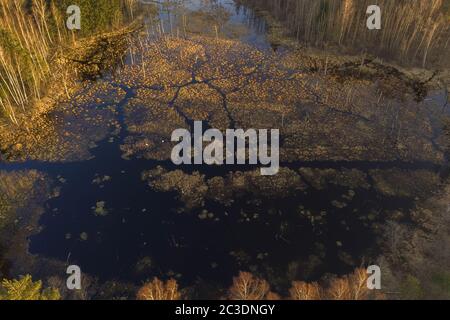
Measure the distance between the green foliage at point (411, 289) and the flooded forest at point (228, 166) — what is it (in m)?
0.10

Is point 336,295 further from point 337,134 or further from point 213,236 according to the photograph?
point 337,134

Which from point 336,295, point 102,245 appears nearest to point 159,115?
point 102,245

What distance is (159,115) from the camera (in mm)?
51969

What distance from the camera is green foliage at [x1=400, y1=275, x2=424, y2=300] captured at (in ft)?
102

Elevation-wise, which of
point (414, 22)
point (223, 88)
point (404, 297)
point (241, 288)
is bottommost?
point (404, 297)

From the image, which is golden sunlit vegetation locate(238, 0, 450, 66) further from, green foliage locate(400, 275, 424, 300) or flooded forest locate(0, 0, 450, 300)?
green foliage locate(400, 275, 424, 300)

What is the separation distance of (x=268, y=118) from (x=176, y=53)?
25349 millimetres

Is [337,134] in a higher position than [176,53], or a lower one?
lower

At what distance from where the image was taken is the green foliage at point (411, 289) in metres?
31.1

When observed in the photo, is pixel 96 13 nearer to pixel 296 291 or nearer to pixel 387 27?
pixel 387 27

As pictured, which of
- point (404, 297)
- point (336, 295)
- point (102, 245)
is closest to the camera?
point (336, 295)

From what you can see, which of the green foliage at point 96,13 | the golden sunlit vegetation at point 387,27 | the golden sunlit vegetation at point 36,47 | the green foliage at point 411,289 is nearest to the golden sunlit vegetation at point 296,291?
the green foliage at point 411,289

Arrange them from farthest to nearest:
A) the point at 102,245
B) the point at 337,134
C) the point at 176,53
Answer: the point at 176,53 → the point at 337,134 → the point at 102,245

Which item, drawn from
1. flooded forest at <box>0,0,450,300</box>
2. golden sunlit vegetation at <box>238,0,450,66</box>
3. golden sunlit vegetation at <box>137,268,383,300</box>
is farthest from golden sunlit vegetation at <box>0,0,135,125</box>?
golden sunlit vegetation at <box>238,0,450,66</box>
